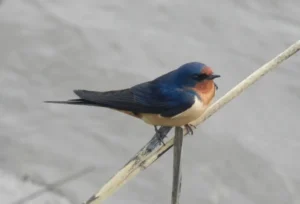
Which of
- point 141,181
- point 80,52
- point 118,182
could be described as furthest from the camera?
point 80,52

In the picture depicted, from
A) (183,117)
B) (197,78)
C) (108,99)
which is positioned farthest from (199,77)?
(108,99)

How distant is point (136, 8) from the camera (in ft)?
14.6

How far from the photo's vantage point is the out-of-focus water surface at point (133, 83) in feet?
11.5

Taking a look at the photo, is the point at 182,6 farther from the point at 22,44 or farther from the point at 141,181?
the point at 141,181

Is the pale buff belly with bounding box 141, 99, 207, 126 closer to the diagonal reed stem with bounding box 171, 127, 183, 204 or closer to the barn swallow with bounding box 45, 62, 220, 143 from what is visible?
the barn swallow with bounding box 45, 62, 220, 143

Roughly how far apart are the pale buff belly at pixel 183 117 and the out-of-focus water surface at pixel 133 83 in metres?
0.99

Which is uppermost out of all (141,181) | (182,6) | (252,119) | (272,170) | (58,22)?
(182,6)

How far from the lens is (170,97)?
250 centimetres

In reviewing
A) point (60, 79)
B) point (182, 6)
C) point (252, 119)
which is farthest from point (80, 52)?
point (252, 119)

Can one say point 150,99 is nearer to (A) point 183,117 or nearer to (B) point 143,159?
(A) point 183,117

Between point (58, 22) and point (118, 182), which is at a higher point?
point (58, 22)

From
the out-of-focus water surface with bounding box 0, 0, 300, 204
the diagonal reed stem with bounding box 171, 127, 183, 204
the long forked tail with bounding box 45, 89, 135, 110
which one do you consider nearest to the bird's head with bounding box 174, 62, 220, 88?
the long forked tail with bounding box 45, 89, 135, 110

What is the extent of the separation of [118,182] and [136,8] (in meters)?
2.52

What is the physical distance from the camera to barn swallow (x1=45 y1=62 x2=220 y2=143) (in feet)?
7.85
